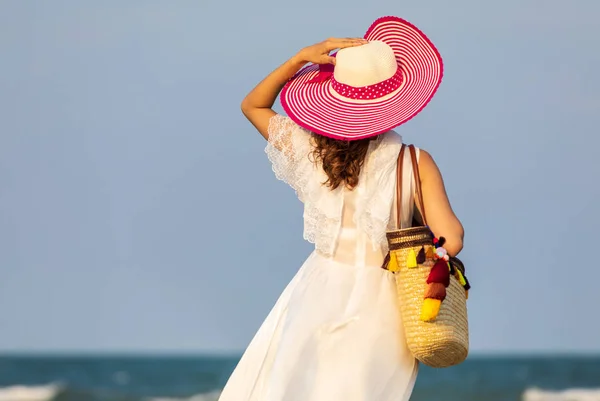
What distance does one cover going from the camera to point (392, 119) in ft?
13.2

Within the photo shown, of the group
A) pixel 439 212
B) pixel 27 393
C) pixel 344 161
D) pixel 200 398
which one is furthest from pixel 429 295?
pixel 27 393

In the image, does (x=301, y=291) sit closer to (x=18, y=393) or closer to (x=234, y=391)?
(x=234, y=391)

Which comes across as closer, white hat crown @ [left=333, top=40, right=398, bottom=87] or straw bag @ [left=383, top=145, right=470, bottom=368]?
straw bag @ [left=383, top=145, right=470, bottom=368]

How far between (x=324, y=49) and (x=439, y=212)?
2.16ft

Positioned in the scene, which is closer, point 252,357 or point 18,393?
point 252,357

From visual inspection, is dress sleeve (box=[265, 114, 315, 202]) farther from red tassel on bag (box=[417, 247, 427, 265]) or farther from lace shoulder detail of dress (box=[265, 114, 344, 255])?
red tassel on bag (box=[417, 247, 427, 265])

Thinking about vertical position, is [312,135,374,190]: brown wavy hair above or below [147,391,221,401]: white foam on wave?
above

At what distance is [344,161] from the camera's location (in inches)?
163

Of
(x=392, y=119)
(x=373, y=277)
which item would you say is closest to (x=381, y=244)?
(x=373, y=277)

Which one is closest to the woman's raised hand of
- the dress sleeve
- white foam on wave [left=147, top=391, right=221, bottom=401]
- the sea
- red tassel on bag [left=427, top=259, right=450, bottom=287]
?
the dress sleeve

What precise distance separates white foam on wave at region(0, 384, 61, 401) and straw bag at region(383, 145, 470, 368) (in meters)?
15.8

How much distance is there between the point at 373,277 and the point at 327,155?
413 mm

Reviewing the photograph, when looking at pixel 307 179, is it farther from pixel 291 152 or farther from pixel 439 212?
pixel 439 212

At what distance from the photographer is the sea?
65.8ft
